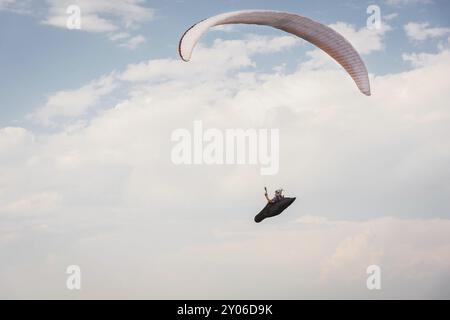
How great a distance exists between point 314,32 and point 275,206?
819 cm

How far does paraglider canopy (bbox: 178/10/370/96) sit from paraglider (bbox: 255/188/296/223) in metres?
6.18

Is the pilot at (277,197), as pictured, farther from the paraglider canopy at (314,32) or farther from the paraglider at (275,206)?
the paraglider canopy at (314,32)

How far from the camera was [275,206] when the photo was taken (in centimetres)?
2734

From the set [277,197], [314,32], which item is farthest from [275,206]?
[314,32]

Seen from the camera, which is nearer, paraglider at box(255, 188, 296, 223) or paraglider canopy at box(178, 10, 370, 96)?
paraglider canopy at box(178, 10, 370, 96)

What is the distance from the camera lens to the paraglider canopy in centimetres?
2608

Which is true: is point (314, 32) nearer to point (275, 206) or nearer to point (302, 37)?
point (302, 37)

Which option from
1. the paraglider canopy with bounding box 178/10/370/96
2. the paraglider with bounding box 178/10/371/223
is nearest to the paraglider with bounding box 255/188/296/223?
the paraglider with bounding box 178/10/371/223

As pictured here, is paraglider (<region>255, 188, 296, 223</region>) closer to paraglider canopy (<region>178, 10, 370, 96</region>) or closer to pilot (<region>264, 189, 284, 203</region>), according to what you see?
pilot (<region>264, 189, 284, 203</region>)
